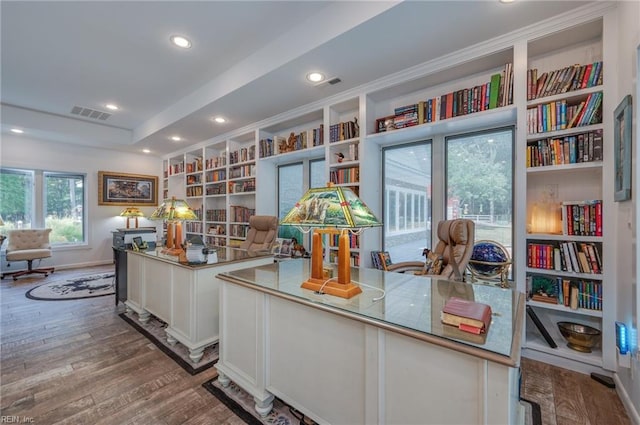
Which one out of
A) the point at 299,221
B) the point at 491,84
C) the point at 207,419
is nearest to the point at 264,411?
the point at 207,419

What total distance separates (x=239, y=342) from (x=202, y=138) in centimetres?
451

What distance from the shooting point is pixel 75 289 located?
419 cm

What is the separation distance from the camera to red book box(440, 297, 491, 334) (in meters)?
0.97

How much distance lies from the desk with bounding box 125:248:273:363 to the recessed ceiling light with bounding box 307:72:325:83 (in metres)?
1.95

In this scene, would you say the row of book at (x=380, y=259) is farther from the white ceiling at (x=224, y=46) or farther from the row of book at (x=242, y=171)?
the row of book at (x=242, y=171)

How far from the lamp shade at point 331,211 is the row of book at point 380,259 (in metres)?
1.81

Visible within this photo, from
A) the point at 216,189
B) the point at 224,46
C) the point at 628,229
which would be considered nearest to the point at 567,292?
the point at 628,229

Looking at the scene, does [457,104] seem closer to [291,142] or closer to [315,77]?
[315,77]

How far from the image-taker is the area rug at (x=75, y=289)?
152 inches

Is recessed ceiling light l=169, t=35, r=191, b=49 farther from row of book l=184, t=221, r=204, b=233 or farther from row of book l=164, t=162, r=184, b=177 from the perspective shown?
row of book l=164, t=162, r=184, b=177

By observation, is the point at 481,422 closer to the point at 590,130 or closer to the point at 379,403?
the point at 379,403

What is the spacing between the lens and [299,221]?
1.38 m

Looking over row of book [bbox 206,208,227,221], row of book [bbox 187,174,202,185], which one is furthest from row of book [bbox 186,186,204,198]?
row of book [bbox 206,208,227,221]

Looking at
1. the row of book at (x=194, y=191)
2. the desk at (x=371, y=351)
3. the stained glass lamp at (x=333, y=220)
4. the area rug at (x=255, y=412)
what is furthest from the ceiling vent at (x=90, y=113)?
the stained glass lamp at (x=333, y=220)
